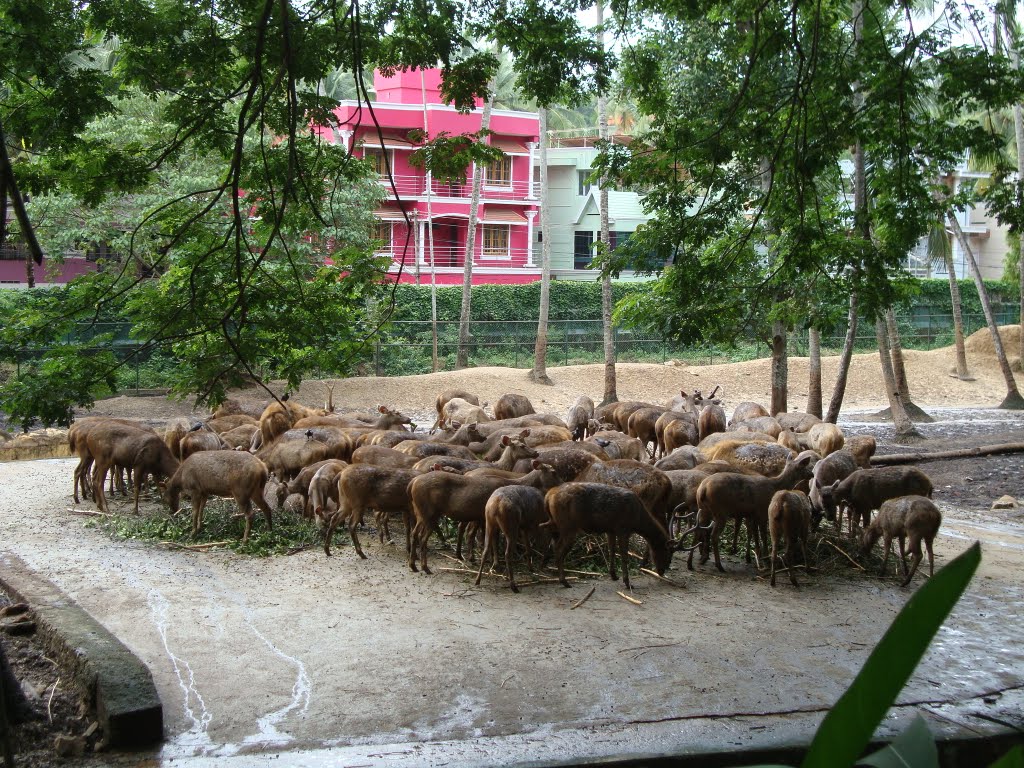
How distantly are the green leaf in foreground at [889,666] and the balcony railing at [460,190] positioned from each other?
36586 mm

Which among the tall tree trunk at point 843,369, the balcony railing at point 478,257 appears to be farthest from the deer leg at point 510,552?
the balcony railing at point 478,257

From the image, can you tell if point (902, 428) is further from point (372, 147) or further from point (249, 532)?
point (372, 147)

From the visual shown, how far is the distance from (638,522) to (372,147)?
2818cm

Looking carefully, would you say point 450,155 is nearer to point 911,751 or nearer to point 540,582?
point 540,582

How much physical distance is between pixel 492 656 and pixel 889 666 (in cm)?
600

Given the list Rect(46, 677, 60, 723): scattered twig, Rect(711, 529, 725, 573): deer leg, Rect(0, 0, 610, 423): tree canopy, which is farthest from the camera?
Rect(711, 529, 725, 573): deer leg

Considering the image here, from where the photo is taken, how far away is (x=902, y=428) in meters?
19.8

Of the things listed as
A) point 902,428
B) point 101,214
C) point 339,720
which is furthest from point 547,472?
point 101,214

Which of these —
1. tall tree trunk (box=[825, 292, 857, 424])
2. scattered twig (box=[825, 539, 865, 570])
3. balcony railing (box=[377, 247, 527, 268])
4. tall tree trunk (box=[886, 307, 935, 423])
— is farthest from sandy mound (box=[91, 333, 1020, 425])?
scattered twig (box=[825, 539, 865, 570])

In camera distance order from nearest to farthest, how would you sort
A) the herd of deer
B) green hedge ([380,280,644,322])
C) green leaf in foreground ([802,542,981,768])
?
green leaf in foreground ([802,542,981,768]) → the herd of deer → green hedge ([380,280,644,322])

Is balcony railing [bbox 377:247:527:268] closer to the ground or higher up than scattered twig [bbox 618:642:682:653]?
higher up

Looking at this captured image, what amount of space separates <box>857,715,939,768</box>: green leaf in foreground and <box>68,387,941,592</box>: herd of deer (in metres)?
7.30

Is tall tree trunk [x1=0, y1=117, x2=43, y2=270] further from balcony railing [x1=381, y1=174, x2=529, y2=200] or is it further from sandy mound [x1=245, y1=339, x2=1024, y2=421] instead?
balcony railing [x1=381, y1=174, x2=529, y2=200]

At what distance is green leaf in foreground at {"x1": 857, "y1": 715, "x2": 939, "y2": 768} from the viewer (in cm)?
92
